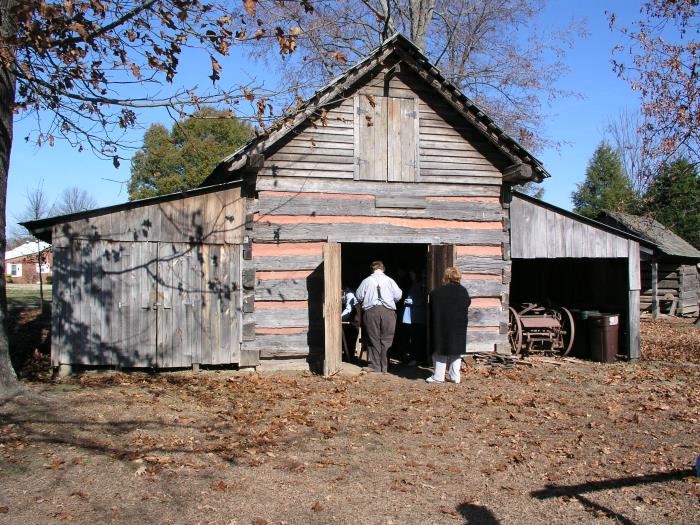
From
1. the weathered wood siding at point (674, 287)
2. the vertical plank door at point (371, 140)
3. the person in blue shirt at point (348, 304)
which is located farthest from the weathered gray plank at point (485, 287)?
the weathered wood siding at point (674, 287)

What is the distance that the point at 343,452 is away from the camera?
671 centimetres

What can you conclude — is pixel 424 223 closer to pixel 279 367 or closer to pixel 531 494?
pixel 279 367

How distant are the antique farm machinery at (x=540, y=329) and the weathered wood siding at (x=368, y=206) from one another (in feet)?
4.92

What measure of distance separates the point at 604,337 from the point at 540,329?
4.53 ft

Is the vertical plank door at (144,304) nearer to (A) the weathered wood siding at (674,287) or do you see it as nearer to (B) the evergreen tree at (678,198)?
(B) the evergreen tree at (678,198)

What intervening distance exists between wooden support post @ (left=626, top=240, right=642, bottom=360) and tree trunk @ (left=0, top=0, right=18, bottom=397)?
11246 mm

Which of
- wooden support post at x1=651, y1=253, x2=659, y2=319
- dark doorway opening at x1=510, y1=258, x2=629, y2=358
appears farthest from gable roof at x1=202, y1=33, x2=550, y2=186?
wooden support post at x1=651, y1=253, x2=659, y2=319

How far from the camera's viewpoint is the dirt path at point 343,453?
521cm

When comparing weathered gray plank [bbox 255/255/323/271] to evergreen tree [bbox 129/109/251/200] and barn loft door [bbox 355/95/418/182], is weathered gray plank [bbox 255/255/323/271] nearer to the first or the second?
barn loft door [bbox 355/95/418/182]

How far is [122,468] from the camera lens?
5.87 m

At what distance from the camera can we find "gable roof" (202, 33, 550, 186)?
1050 cm

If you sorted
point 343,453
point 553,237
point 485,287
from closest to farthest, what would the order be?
point 343,453 < point 485,287 < point 553,237

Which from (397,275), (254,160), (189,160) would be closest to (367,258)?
(397,275)

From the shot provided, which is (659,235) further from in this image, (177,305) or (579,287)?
(177,305)
